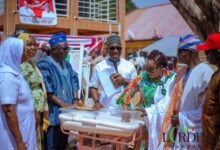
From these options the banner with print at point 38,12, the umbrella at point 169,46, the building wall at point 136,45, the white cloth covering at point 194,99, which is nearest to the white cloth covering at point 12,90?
the white cloth covering at point 194,99

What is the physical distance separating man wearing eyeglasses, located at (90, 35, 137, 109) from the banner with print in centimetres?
1135

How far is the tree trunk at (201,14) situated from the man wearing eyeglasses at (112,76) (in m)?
0.94

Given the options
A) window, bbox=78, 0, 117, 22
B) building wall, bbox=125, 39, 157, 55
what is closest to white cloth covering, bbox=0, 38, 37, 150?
window, bbox=78, 0, 117, 22

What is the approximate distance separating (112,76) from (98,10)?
15149 mm

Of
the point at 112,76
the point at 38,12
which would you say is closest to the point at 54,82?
the point at 112,76

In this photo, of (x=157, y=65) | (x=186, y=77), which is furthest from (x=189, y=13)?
(x=186, y=77)

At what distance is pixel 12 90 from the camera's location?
3518 mm

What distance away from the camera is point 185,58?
A: 418 centimetres

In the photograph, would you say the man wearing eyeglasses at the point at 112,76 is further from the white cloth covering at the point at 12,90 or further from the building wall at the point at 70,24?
the building wall at the point at 70,24

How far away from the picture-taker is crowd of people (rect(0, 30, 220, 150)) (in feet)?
11.5

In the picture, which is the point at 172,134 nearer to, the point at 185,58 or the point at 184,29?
the point at 185,58

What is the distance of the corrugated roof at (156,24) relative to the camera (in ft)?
99.7

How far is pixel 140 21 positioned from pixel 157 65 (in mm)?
32470

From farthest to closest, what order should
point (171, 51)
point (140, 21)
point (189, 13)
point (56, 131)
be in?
point (140, 21) < point (171, 51) < point (56, 131) < point (189, 13)
